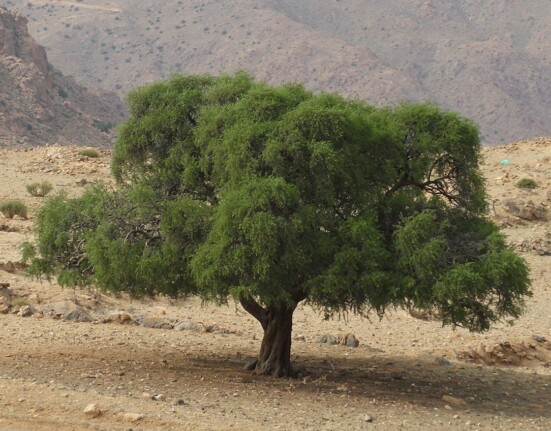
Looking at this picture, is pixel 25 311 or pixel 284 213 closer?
pixel 284 213

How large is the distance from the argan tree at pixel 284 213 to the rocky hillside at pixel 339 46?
9558 cm

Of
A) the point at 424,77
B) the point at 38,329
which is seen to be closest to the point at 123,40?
the point at 424,77

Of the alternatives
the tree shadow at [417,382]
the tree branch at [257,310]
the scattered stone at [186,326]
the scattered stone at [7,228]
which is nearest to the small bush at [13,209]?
the scattered stone at [7,228]

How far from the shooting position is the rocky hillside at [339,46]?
4716 inches

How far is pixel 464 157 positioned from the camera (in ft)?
55.3

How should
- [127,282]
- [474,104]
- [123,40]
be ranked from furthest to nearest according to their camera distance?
[123,40], [474,104], [127,282]

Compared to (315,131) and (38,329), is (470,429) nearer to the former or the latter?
(315,131)

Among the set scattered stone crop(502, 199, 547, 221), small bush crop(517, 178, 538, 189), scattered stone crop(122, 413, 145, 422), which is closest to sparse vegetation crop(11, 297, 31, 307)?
scattered stone crop(122, 413, 145, 422)

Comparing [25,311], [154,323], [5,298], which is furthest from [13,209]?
[25,311]

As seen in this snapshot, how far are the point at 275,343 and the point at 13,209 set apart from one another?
2017cm

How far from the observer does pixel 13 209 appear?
114ft

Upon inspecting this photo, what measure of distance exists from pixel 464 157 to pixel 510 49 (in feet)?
407

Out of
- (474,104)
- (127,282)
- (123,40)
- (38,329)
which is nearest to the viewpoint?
(127,282)

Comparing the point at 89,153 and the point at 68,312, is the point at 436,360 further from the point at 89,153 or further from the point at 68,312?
the point at 89,153
